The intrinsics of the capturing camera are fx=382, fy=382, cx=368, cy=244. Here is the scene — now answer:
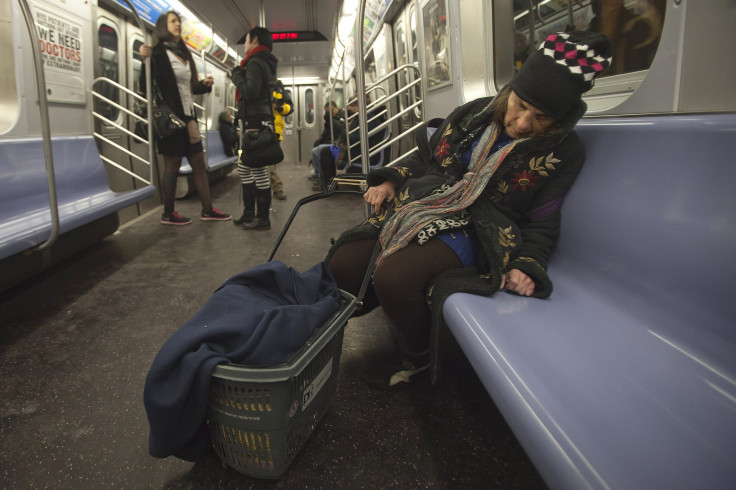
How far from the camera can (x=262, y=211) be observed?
380 cm

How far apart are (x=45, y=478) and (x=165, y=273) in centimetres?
168

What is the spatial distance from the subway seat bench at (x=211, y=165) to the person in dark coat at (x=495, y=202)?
4.47m

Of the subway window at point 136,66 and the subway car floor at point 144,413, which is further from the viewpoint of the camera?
the subway window at point 136,66

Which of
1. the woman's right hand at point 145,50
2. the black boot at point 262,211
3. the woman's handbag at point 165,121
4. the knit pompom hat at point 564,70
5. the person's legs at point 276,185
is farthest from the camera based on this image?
the person's legs at point 276,185

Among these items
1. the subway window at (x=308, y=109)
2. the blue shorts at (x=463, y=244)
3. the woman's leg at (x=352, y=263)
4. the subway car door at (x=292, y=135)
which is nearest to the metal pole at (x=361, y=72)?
the woman's leg at (x=352, y=263)

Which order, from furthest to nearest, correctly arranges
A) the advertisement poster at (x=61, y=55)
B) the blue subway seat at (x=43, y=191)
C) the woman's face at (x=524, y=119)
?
1. the advertisement poster at (x=61, y=55)
2. the blue subway seat at (x=43, y=191)
3. the woman's face at (x=524, y=119)

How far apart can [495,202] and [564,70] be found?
1.49ft

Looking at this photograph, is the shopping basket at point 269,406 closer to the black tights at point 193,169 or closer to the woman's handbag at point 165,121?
the woman's handbag at point 165,121

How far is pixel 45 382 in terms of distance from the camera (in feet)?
5.01

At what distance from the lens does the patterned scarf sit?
4.18 feet

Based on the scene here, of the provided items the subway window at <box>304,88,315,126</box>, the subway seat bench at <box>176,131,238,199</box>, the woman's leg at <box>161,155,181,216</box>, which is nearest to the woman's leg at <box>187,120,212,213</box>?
the woman's leg at <box>161,155,181,216</box>

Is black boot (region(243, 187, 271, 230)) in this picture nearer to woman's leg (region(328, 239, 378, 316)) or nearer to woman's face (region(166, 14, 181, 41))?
woman's face (region(166, 14, 181, 41))

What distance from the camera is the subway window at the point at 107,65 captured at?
146 inches

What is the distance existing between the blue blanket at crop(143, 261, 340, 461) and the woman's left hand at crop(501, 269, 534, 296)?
1.76 ft
